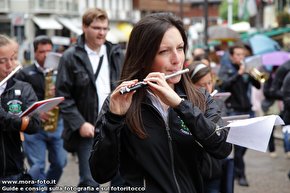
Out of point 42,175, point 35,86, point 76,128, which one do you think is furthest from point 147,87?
point 35,86

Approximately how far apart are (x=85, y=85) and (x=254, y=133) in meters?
A: 3.15

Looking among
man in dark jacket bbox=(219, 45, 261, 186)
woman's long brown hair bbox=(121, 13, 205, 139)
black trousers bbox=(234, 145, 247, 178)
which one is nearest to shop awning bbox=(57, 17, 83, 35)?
man in dark jacket bbox=(219, 45, 261, 186)

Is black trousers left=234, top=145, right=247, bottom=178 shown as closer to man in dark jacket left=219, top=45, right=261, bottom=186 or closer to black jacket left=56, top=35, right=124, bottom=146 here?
man in dark jacket left=219, top=45, right=261, bottom=186

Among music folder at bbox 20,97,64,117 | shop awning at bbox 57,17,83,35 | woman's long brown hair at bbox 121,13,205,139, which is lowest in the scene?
shop awning at bbox 57,17,83,35

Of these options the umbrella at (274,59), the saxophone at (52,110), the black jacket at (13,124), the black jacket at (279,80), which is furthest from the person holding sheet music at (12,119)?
the umbrella at (274,59)

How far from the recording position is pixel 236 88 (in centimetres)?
866

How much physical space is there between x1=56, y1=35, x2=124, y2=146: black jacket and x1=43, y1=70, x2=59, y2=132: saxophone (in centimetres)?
116

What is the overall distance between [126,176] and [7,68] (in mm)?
2120

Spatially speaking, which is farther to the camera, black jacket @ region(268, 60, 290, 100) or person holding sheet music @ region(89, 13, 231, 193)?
black jacket @ region(268, 60, 290, 100)

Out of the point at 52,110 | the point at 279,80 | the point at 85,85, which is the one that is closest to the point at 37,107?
the point at 85,85

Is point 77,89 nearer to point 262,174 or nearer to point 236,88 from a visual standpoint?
point 236,88

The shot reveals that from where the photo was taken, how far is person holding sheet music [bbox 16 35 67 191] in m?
6.84

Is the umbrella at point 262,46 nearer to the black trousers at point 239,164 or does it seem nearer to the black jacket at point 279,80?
the black jacket at point 279,80

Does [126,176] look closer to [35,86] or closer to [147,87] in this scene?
[147,87]
